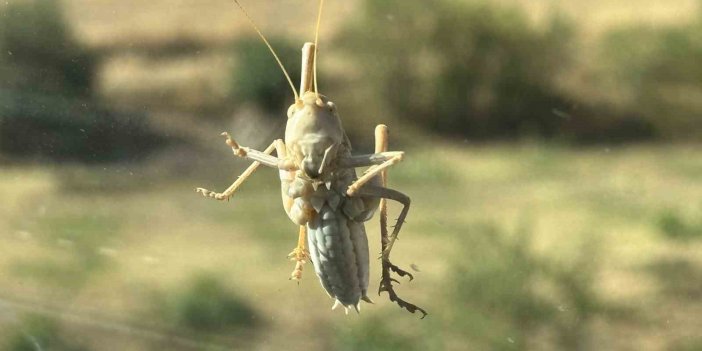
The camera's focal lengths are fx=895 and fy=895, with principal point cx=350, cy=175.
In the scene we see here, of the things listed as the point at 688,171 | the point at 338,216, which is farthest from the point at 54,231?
the point at 688,171

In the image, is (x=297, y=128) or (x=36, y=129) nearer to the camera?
(x=297, y=128)

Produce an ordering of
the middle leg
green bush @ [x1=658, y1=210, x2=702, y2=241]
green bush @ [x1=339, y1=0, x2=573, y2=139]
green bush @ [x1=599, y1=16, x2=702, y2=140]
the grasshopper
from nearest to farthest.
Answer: the grasshopper → the middle leg → green bush @ [x1=658, y1=210, x2=702, y2=241] → green bush @ [x1=339, y1=0, x2=573, y2=139] → green bush @ [x1=599, y1=16, x2=702, y2=140]

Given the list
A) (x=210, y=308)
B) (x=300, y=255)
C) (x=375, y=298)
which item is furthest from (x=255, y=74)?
(x=300, y=255)

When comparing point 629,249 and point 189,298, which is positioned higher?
point 189,298

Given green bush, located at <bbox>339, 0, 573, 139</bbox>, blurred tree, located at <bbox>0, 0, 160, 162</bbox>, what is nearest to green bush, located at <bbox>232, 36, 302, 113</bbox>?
blurred tree, located at <bbox>0, 0, 160, 162</bbox>

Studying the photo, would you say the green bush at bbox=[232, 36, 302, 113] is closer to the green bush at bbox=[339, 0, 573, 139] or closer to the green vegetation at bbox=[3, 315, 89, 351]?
the green vegetation at bbox=[3, 315, 89, 351]

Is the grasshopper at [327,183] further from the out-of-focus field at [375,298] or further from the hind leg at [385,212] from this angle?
the out-of-focus field at [375,298]

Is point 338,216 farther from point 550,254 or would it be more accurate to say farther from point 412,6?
point 412,6

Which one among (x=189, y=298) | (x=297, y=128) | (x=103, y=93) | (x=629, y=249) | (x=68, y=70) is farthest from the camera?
(x=629, y=249)
